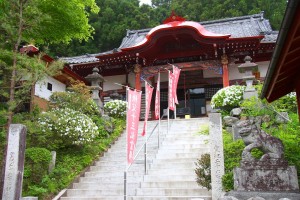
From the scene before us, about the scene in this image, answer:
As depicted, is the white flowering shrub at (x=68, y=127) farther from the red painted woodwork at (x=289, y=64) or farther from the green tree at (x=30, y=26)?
the red painted woodwork at (x=289, y=64)

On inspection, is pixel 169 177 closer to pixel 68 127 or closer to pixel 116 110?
pixel 68 127

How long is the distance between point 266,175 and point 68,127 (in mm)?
6008

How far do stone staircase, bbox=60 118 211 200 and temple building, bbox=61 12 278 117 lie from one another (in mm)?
6183

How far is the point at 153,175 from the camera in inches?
336

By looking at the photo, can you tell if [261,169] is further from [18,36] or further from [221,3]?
[221,3]

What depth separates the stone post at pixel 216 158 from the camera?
6629 mm

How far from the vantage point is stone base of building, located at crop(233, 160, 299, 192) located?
618 cm

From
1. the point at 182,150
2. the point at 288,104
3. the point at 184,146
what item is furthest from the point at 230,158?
the point at 288,104

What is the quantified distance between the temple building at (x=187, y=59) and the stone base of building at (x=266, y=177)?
9730 millimetres

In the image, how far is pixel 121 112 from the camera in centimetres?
1491

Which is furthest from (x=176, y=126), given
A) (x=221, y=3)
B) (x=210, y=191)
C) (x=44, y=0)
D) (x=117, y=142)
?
(x=221, y=3)

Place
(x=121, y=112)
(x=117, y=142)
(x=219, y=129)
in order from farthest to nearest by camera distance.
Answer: (x=121, y=112)
(x=117, y=142)
(x=219, y=129)

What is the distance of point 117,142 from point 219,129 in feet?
19.5

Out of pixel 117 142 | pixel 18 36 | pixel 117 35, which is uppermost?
pixel 117 35
